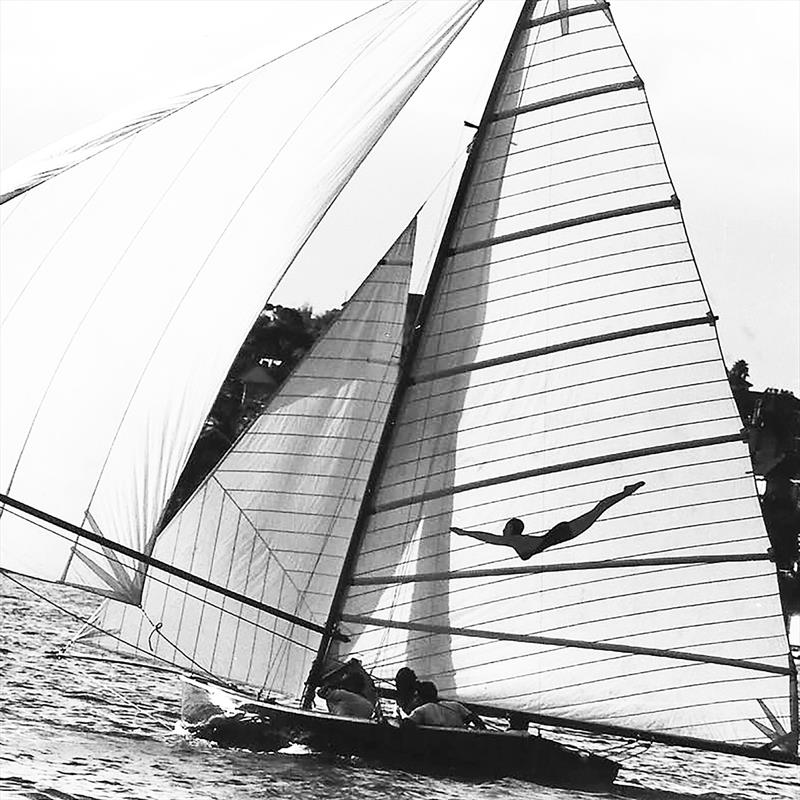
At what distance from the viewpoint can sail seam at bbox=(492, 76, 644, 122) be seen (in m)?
20.0

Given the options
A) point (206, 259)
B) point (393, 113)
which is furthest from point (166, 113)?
point (393, 113)

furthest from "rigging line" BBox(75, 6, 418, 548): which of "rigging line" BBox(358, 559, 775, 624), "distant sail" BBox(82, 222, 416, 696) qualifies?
"rigging line" BBox(358, 559, 775, 624)

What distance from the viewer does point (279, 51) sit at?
64.0 ft

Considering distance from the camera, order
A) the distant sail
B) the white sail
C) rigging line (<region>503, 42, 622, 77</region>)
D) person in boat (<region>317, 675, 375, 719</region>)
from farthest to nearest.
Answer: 1. rigging line (<region>503, 42, 622, 77</region>)
2. the distant sail
3. person in boat (<region>317, 675, 375, 719</region>)
4. the white sail

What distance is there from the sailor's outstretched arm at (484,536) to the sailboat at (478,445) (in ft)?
0.28

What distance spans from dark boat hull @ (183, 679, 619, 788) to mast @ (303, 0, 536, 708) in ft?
3.27

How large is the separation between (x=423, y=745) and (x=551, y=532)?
9.54ft

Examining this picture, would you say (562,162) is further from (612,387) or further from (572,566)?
(572,566)

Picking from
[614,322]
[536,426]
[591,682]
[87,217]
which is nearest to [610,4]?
[614,322]

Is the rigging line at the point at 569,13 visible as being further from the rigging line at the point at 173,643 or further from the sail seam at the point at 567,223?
the rigging line at the point at 173,643

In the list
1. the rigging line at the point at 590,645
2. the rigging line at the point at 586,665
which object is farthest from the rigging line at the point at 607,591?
the rigging line at the point at 586,665

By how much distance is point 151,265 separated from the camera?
60.5ft

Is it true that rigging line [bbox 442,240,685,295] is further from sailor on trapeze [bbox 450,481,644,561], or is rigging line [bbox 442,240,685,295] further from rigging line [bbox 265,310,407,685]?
sailor on trapeze [bbox 450,481,644,561]

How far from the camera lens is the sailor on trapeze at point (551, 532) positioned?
1972cm
